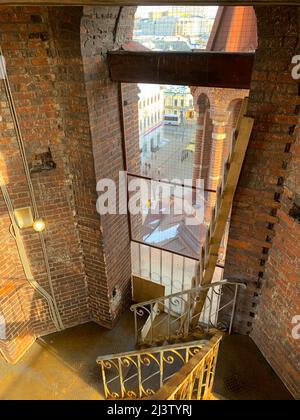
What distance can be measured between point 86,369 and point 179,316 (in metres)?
1.44

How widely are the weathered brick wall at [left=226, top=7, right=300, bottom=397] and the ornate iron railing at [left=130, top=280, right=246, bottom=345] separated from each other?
0.20 meters

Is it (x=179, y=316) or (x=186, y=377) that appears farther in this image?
(x=179, y=316)

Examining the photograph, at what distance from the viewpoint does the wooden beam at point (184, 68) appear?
306cm

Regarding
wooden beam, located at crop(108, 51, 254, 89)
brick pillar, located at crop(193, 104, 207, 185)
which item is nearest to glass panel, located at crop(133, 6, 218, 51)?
wooden beam, located at crop(108, 51, 254, 89)

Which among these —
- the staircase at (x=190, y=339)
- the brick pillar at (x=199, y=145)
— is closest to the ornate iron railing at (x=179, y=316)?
the staircase at (x=190, y=339)

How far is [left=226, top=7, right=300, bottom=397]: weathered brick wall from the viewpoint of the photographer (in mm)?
2770

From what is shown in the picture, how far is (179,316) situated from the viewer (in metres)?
4.55

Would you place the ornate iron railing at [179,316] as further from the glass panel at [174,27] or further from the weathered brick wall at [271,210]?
the glass panel at [174,27]

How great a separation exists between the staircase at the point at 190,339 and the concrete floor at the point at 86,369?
0.27 m

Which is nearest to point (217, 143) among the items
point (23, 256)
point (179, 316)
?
point (179, 316)

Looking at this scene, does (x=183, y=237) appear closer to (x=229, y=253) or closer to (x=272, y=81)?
(x=229, y=253)

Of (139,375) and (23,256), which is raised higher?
(23,256)

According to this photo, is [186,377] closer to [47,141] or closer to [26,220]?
[26,220]
